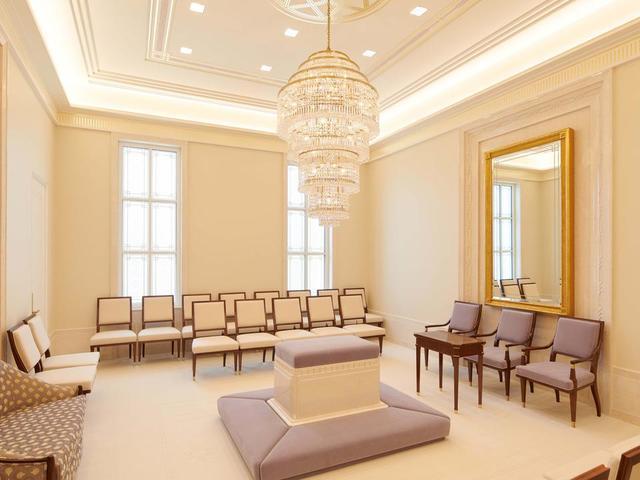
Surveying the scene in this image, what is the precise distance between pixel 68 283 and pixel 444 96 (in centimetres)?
720

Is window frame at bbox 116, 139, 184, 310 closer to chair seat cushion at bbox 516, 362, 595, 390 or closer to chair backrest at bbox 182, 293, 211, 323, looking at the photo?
chair backrest at bbox 182, 293, 211, 323

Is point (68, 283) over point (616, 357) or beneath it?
over

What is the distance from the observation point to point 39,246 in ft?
19.6

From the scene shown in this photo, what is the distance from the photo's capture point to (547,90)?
5391mm

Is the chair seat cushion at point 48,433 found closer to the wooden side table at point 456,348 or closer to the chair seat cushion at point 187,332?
the chair seat cushion at point 187,332

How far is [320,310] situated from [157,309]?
9.60 feet

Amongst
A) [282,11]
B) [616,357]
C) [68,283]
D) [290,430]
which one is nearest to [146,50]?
[282,11]

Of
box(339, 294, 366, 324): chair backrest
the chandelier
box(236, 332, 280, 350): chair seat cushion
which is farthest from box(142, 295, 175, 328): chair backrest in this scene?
the chandelier

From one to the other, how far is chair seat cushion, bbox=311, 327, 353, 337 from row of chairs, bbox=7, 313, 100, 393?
11.0 feet

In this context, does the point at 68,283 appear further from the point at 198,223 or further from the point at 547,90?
the point at 547,90

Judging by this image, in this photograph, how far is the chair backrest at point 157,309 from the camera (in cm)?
731

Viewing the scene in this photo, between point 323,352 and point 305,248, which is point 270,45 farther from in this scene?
point 305,248

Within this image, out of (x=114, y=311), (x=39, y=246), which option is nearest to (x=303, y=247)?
(x=114, y=311)

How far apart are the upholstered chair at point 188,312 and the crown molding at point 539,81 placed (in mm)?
4944
